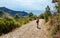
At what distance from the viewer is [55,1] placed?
794 inches

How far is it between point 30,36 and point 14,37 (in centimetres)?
139

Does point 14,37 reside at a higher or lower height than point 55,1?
lower

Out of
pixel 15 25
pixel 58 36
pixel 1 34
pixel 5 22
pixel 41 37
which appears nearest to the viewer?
pixel 58 36

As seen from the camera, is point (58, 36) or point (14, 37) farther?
point (14, 37)

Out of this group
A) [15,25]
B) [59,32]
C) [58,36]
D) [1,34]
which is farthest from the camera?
[15,25]

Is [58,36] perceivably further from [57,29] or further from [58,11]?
[58,11]

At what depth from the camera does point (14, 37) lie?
19281 millimetres

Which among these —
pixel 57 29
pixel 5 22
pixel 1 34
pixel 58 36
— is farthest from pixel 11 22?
pixel 58 36

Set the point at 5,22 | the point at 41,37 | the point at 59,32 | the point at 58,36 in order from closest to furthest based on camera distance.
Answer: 1. the point at 58,36
2. the point at 59,32
3. the point at 41,37
4. the point at 5,22

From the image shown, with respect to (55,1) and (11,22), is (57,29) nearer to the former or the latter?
(55,1)

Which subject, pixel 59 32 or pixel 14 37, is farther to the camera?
pixel 14 37

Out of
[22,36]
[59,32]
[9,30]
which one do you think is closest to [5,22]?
[9,30]

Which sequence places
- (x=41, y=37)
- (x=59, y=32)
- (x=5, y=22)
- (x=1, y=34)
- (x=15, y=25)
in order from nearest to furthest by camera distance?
(x=59, y=32)
(x=41, y=37)
(x=1, y=34)
(x=5, y=22)
(x=15, y=25)

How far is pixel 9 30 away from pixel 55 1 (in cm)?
619
